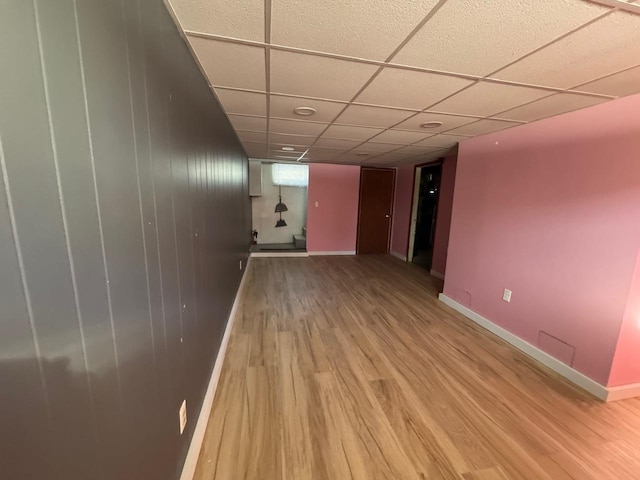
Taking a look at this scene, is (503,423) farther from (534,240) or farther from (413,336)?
(534,240)

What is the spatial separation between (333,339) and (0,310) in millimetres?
2499

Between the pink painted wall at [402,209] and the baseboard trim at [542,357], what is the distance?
9.44 ft

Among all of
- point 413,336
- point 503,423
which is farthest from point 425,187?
point 503,423

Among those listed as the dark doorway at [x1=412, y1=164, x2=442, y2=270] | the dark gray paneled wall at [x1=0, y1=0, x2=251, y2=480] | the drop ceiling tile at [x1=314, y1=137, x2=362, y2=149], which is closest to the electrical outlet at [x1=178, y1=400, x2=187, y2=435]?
the dark gray paneled wall at [x1=0, y1=0, x2=251, y2=480]

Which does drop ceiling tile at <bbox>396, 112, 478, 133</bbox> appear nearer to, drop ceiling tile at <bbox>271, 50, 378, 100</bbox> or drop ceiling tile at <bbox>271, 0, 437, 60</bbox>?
drop ceiling tile at <bbox>271, 50, 378, 100</bbox>

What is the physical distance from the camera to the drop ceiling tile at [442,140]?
10.1ft

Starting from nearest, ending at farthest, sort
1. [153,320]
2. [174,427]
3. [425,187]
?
[153,320]
[174,427]
[425,187]

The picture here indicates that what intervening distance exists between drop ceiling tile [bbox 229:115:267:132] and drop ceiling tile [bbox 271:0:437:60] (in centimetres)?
138

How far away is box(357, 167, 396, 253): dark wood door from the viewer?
630 cm

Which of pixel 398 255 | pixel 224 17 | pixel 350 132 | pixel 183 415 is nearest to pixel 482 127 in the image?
pixel 350 132

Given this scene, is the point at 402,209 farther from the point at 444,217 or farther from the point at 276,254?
the point at 276,254

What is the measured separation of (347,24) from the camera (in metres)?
1.16

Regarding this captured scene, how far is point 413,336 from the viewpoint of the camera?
2771 millimetres

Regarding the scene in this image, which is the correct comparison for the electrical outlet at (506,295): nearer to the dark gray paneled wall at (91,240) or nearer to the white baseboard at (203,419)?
the white baseboard at (203,419)
